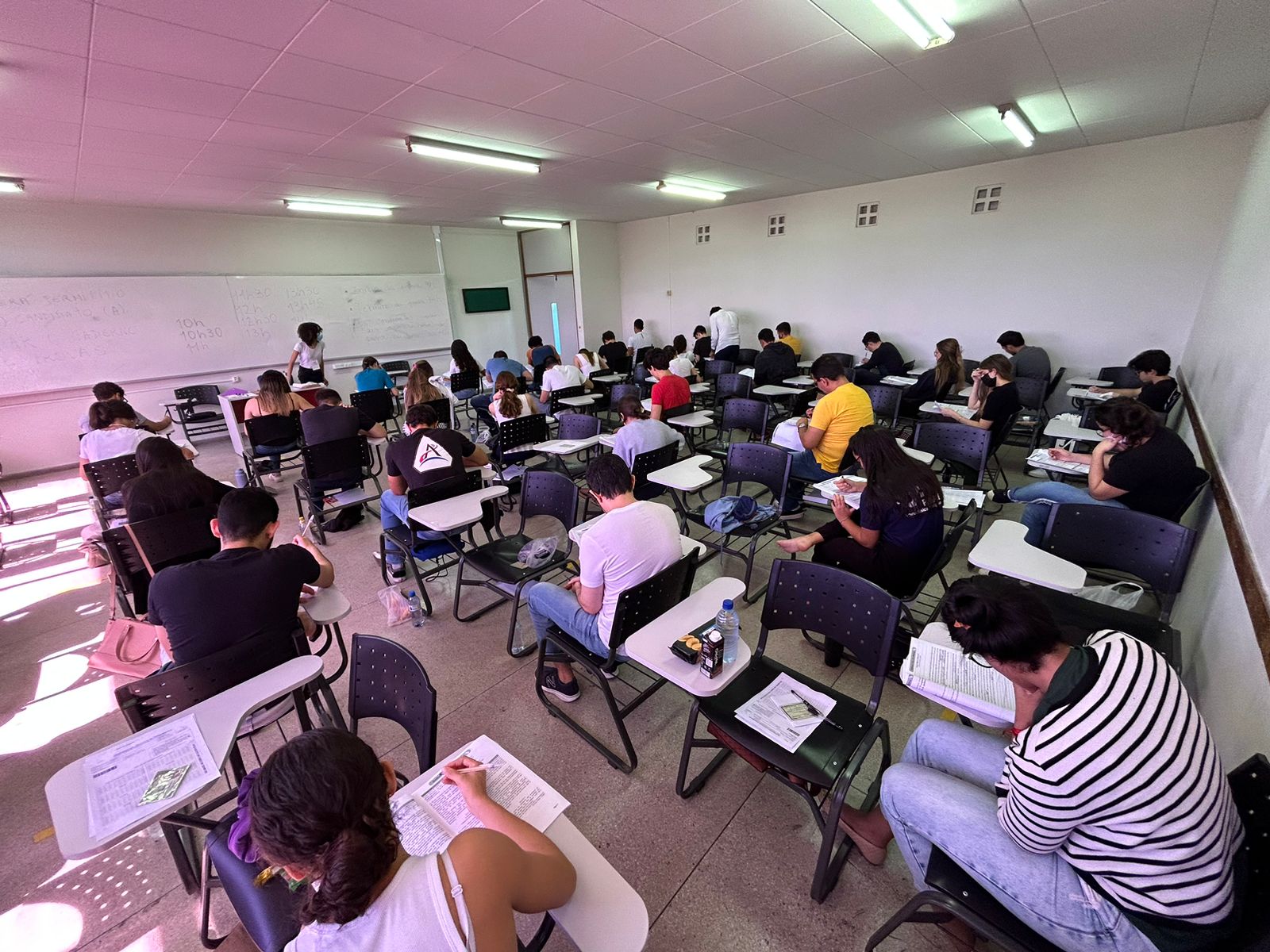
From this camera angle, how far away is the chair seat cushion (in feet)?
5.09

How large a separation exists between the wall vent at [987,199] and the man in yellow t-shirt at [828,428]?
462 cm

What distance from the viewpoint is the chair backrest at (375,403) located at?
5734 millimetres

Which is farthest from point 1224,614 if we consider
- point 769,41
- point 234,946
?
point 769,41

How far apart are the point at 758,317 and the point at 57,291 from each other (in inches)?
384

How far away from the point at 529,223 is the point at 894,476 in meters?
9.50

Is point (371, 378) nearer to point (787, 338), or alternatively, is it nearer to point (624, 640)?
point (624, 640)

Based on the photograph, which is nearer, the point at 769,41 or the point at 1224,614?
the point at 1224,614

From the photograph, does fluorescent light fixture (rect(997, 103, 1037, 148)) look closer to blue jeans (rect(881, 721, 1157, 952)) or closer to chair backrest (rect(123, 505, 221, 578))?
blue jeans (rect(881, 721, 1157, 952))

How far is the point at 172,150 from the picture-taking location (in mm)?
4266

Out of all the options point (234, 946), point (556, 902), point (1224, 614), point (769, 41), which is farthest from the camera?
point (769, 41)

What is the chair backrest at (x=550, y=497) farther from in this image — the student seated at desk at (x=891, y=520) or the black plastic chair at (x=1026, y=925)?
the black plastic chair at (x=1026, y=925)

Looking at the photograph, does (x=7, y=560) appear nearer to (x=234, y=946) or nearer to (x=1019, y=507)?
(x=234, y=946)

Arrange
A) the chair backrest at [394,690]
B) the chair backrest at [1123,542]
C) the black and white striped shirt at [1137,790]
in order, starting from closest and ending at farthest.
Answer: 1. the black and white striped shirt at [1137,790]
2. the chair backrest at [394,690]
3. the chair backrest at [1123,542]

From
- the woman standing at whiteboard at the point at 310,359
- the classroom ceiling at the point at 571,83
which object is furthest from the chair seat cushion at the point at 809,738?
the woman standing at whiteboard at the point at 310,359
